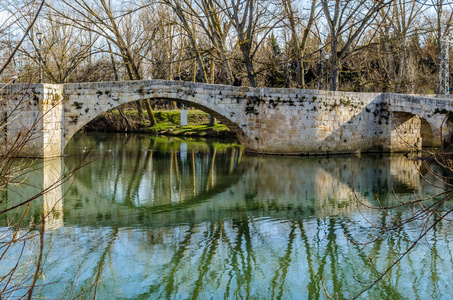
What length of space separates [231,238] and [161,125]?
19451 millimetres

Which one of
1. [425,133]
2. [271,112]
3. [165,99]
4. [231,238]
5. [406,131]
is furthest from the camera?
[425,133]

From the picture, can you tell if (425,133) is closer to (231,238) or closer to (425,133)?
(425,133)

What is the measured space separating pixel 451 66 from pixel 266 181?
15.7 metres

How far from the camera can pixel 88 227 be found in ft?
22.6

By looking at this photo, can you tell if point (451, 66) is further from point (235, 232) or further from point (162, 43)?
point (235, 232)

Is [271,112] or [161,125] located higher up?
[271,112]

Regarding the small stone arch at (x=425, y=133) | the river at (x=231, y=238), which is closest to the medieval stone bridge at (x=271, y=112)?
the small stone arch at (x=425, y=133)

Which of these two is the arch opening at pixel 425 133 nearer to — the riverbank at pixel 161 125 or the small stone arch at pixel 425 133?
the small stone arch at pixel 425 133

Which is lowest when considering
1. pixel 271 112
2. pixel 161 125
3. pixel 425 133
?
pixel 425 133

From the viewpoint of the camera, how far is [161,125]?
2550 cm

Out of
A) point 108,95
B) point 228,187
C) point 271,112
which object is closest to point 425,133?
point 271,112

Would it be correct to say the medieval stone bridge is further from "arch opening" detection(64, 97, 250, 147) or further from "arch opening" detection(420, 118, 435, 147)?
"arch opening" detection(420, 118, 435, 147)

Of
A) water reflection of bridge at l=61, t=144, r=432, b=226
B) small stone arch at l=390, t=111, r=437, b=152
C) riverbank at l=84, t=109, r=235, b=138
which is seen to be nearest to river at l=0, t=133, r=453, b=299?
water reflection of bridge at l=61, t=144, r=432, b=226

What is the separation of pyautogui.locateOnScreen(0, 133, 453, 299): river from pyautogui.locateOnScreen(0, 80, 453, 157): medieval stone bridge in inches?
83.1
